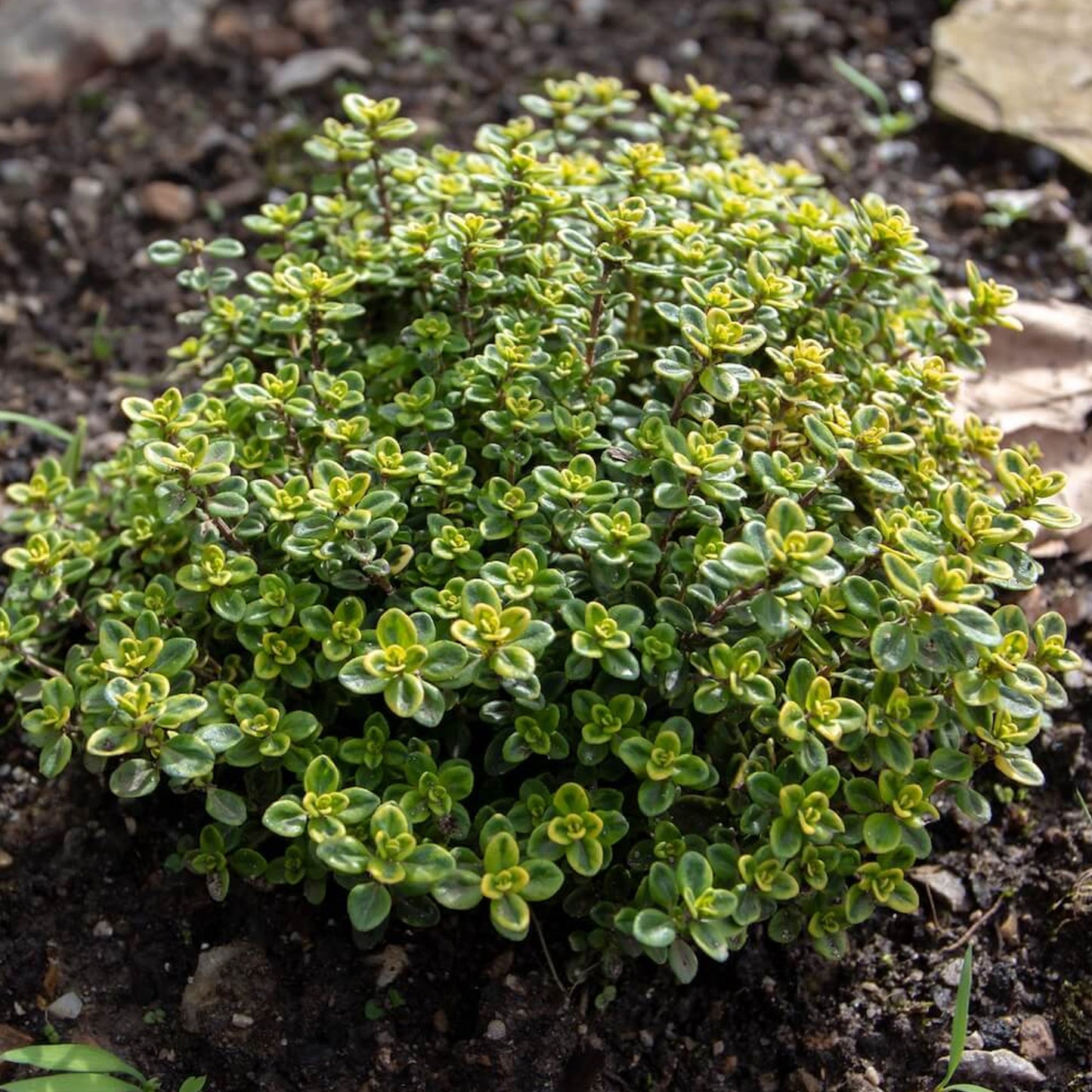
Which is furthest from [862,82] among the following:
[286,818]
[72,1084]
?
[72,1084]

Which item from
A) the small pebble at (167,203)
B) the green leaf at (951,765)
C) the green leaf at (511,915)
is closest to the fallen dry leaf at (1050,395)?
the green leaf at (951,765)

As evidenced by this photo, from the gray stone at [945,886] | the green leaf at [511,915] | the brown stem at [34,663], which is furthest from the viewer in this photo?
the gray stone at [945,886]

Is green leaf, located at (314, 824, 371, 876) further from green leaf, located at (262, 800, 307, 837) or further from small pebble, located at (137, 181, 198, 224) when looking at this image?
small pebble, located at (137, 181, 198, 224)

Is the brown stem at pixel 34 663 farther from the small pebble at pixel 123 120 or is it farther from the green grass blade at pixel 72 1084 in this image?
the small pebble at pixel 123 120

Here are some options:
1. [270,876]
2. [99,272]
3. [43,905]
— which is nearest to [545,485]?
[270,876]

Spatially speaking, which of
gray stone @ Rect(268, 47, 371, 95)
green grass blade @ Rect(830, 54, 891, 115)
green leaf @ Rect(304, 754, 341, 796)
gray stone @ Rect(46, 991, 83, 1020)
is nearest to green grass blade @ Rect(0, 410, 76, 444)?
gray stone @ Rect(46, 991, 83, 1020)

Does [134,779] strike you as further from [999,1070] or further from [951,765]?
[999,1070]
